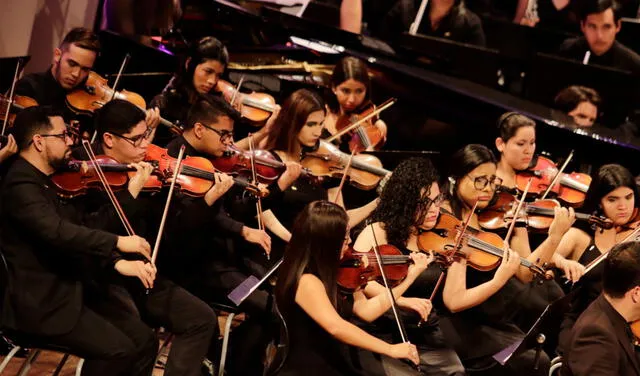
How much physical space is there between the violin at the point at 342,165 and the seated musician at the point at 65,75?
2.94 ft

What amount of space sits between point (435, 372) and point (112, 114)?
6.01 feet

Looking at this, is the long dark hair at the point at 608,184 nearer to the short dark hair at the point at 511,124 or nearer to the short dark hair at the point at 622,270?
the short dark hair at the point at 511,124

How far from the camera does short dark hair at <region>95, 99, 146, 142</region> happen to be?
4184 mm

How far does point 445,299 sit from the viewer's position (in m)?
4.21

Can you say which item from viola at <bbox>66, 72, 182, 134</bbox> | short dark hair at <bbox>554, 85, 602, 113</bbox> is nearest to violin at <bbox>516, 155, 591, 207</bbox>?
short dark hair at <bbox>554, 85, 602, 113</bbox>

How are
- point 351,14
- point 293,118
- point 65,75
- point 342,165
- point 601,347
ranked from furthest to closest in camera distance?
point 351,14, point 342,165, point 293,118, point 65,75, point 601,347

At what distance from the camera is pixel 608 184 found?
4.82 m

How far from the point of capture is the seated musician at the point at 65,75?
188 inches

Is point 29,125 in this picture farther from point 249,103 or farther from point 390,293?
point 249,103

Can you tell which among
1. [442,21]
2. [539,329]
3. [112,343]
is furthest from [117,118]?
[442,21]

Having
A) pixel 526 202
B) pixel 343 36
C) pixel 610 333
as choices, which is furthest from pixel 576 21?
pixel 610 333

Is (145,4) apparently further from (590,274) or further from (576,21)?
(576,21)

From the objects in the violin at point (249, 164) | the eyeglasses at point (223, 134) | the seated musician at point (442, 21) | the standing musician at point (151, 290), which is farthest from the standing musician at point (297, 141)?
the seated musician at point (442, 21)

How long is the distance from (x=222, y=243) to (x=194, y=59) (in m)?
1.30
